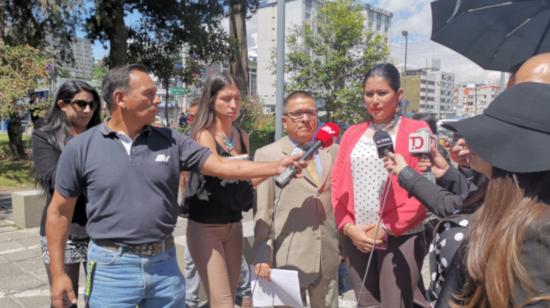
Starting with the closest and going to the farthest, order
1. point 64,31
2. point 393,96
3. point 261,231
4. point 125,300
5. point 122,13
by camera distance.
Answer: point 125,300
point 393,96
point 261,231
point 64,31
point 122,13

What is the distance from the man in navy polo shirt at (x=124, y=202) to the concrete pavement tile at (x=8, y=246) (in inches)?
158

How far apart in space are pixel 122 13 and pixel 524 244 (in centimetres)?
1323

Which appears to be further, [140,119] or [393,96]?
[393,96]

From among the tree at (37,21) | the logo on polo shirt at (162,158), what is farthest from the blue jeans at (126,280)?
the tree at (37,21)

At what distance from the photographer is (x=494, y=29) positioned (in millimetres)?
2605

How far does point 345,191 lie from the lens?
2543 millimetres

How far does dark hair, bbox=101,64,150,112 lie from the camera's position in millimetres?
2145

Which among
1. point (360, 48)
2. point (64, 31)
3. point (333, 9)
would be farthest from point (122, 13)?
point (360, 48)

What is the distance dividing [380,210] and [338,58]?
43.2 ft

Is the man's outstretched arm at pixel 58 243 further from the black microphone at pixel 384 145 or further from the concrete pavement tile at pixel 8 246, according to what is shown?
the concrete pavement tile at pixel 8 246

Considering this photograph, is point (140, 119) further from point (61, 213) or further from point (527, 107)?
point (527, 107)

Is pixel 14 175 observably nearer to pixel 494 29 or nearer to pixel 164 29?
pixel 164 29

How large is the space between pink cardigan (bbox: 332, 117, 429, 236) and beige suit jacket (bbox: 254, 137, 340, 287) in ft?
0.49

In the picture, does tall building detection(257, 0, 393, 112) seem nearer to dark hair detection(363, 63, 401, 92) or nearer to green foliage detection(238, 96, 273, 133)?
green foliage detection(238, 96, 273, 133)
